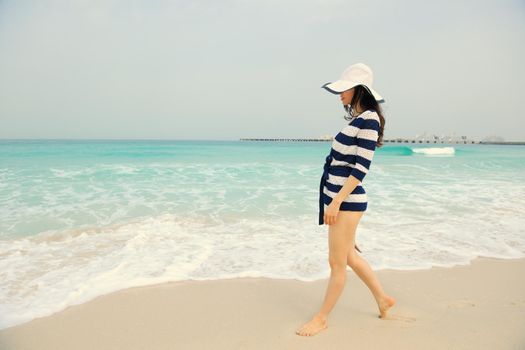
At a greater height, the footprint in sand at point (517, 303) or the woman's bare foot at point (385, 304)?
the woman's bare foot at point (385, 304)

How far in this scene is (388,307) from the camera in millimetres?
2713

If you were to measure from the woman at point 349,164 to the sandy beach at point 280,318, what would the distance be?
1.12ft

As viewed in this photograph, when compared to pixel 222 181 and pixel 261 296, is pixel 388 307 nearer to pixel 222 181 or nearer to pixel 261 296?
pixel 261 296

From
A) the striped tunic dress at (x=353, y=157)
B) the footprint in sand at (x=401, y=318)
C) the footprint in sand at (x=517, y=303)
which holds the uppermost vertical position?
the striped tunic dress at (x=353, y=157)

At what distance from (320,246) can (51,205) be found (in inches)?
234

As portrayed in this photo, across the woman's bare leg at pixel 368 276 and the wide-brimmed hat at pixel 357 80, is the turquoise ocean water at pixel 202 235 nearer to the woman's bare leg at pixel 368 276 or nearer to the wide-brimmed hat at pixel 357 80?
the woman's bare leg at pixel 368 276

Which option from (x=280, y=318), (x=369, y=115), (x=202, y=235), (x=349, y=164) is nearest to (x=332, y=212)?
(x=349, y=164)

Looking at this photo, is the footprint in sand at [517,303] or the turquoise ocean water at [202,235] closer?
the footprint in sand at [517,303]

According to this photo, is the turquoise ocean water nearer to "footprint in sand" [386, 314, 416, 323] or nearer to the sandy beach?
the sandy beach

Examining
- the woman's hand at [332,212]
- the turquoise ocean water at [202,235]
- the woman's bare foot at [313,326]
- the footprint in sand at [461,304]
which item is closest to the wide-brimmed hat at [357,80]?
the woman's hand at [332,212]

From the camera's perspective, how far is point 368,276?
8.68ft

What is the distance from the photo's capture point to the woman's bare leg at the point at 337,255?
240 centimetres

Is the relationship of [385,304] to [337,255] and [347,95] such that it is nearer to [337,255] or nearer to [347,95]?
[337,255]

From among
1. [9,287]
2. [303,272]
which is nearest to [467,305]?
[303,272]
